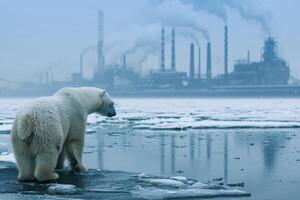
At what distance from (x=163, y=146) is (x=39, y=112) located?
7725mm

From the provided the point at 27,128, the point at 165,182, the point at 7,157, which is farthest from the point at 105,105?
the point at 7,157

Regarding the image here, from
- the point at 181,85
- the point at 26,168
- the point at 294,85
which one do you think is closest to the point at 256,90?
the point at 294,85

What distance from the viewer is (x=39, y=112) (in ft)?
25.0

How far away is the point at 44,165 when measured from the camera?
7641 mm

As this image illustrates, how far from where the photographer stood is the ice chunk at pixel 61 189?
721 centimetres

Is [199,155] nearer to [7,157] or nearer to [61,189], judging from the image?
[7,157]

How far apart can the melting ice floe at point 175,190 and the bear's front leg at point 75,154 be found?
1213 millimetres

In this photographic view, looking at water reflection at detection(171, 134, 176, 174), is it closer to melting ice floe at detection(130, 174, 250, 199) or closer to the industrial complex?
melting ice floe at detection(130, 174, 250, 199)

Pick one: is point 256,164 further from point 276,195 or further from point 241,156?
point 276,195

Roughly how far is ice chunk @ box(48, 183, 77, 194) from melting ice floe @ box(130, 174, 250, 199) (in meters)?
0.83

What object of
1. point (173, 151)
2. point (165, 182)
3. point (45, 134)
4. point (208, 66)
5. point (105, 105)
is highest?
point (208, 66)

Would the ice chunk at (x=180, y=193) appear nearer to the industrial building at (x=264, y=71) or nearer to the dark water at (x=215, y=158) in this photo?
the dark water at (x=215, y=158)

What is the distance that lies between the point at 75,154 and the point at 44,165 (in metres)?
1.16

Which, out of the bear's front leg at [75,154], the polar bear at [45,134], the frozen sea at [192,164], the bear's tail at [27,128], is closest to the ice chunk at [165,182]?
the frozen sea at [192,164]
